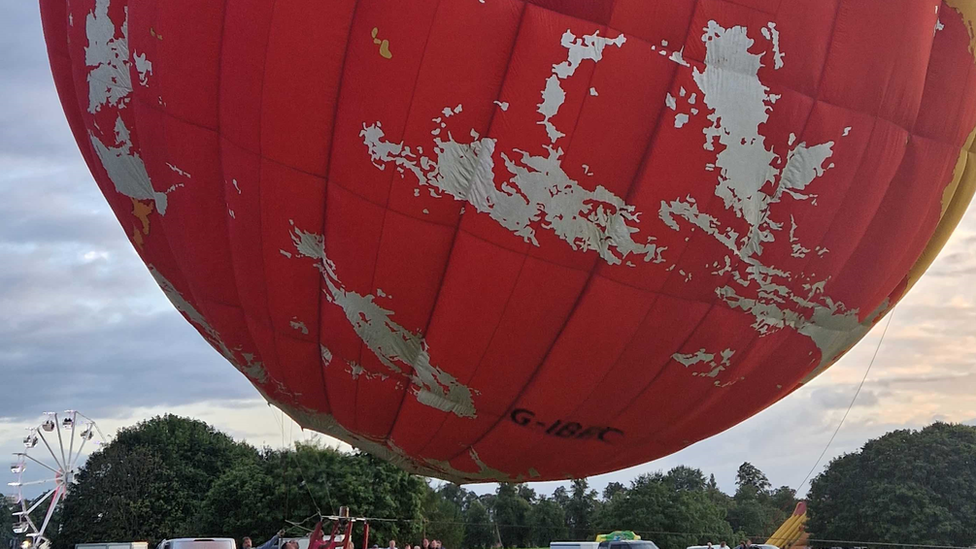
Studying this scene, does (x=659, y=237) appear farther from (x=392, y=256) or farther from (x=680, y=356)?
(x=392, y=256)

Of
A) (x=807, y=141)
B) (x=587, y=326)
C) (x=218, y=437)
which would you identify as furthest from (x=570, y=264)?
(x=218, y=437)

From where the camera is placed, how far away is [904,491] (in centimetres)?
3859

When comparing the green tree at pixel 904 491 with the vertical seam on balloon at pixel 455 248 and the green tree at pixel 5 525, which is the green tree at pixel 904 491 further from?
the green tree at pixel 5 525

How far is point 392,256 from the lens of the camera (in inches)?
234

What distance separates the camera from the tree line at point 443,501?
123ft

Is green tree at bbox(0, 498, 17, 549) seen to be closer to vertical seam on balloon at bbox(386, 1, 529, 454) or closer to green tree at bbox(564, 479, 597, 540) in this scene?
green tree at bbox(564, 479, 597, 540)

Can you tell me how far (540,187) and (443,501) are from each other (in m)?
48.0

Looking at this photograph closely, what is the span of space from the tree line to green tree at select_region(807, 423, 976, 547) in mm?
51

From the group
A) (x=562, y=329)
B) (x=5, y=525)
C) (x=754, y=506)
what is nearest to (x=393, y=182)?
(x=562, y=329)

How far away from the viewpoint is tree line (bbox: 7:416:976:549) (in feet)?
123

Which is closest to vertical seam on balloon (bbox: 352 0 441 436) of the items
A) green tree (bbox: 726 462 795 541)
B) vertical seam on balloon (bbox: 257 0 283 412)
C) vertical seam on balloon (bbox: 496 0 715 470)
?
vertical seam on balloon (bbox: 257 0 283 412)

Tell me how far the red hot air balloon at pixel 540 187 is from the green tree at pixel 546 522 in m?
50.3

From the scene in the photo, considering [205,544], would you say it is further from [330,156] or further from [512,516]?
[512,516]

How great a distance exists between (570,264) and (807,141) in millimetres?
1695
